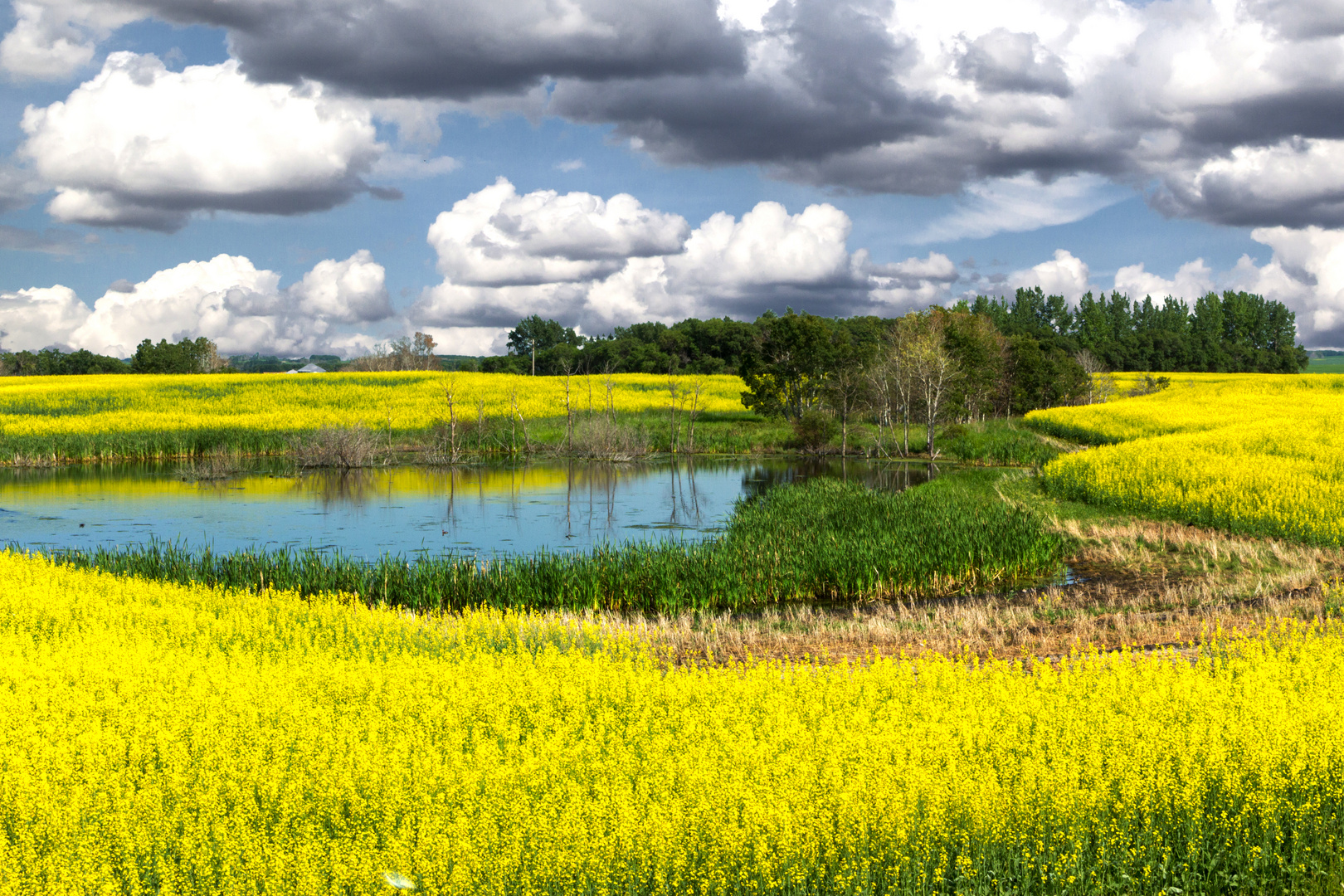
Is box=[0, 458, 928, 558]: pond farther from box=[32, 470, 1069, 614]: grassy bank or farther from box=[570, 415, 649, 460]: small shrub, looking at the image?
box=[32, 470, 1069, 614]: grassy bank

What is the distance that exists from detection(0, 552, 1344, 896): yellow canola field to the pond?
16.1 meters

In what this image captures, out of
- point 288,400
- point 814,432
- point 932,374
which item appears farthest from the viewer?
point 288,400

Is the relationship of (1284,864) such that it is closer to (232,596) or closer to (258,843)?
(258,843)

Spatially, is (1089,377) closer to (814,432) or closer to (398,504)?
(814,432)

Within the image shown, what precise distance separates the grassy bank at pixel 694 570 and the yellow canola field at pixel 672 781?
26.1ft

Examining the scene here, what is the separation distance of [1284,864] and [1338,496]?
20118mm

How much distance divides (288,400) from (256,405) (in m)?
2.77

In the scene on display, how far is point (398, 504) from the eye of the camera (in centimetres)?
3444

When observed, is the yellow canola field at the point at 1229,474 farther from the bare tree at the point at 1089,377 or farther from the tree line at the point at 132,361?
the tree line at the point at 132,361

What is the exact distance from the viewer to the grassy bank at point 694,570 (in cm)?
1833

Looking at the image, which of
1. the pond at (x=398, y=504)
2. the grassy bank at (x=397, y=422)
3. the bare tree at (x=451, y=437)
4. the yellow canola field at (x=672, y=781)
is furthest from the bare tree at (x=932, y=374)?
the yellow canola field at (x=672, y=781)

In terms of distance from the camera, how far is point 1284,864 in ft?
21.4

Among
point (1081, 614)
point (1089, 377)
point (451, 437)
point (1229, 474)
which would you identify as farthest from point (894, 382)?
point (1081, 614)

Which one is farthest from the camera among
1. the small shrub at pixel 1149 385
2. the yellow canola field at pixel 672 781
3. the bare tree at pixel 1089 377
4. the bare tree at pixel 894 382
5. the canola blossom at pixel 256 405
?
the small shrub at pixel 1149 385
